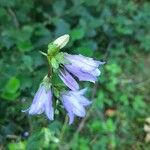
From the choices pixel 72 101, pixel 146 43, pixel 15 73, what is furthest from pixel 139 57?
pixel 72 101

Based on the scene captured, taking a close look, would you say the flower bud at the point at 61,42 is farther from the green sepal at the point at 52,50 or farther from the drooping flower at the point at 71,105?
the drooping flower at the point at 71,105

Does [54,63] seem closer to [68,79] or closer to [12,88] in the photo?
[68,79]

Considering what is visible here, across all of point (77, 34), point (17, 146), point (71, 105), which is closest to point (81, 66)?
point (71, 105)

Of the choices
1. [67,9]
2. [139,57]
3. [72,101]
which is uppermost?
[72,101]

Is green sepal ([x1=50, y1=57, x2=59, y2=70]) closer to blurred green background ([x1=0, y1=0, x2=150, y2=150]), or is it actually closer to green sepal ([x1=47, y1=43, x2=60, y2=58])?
green sepal ([x1=47, y1=43, x2=60, y2=58])

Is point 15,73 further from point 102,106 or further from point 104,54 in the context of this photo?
point 104,54

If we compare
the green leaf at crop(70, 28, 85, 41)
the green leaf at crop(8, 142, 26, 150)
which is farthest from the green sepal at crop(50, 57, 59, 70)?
the green leaf at crop(70, 28, 85, 41)

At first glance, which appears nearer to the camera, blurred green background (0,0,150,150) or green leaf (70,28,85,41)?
blurred green background (0,0,150,150)
